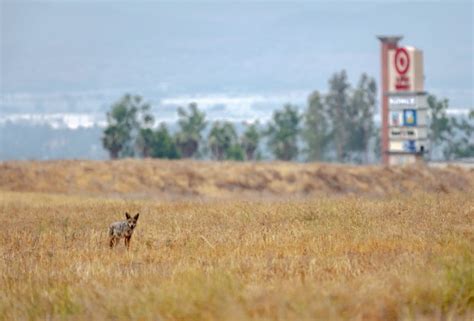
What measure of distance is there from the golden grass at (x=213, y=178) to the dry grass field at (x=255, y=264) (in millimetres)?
51061

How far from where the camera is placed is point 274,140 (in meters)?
156

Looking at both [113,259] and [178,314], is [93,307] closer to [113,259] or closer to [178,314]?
[178,314]

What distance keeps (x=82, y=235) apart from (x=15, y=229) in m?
2.72

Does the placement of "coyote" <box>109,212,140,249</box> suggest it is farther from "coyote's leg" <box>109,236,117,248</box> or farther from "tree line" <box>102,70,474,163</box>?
"tree line" <box>102,70,474,163</box>

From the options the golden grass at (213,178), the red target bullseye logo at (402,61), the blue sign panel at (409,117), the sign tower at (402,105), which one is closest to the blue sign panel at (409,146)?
the sign tower at (402,105)

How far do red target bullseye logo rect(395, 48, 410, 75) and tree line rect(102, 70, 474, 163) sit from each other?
46433mm

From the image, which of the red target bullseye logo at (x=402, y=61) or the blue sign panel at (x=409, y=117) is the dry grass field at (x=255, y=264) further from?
the red target bullseye logo at (x=402, y=61)

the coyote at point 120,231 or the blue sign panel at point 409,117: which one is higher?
the blue sign panel at point 409,117

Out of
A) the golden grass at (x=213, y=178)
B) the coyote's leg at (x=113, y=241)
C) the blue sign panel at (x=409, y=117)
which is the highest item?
the blue sign panel at (x=409, y=117)

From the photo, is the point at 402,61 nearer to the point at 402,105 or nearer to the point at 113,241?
the point at 402,105

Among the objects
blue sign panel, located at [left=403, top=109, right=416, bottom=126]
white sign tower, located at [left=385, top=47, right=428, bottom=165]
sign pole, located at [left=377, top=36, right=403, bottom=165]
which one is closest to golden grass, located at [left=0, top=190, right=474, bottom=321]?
white sign tower, located at [left=385, top=47, right=428, bottom=165]

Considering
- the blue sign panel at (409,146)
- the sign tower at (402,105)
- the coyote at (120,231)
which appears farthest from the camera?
the sign tower at (402,105)

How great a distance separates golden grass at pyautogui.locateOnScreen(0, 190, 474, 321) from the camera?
38.3ft

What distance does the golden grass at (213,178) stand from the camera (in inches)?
3056
